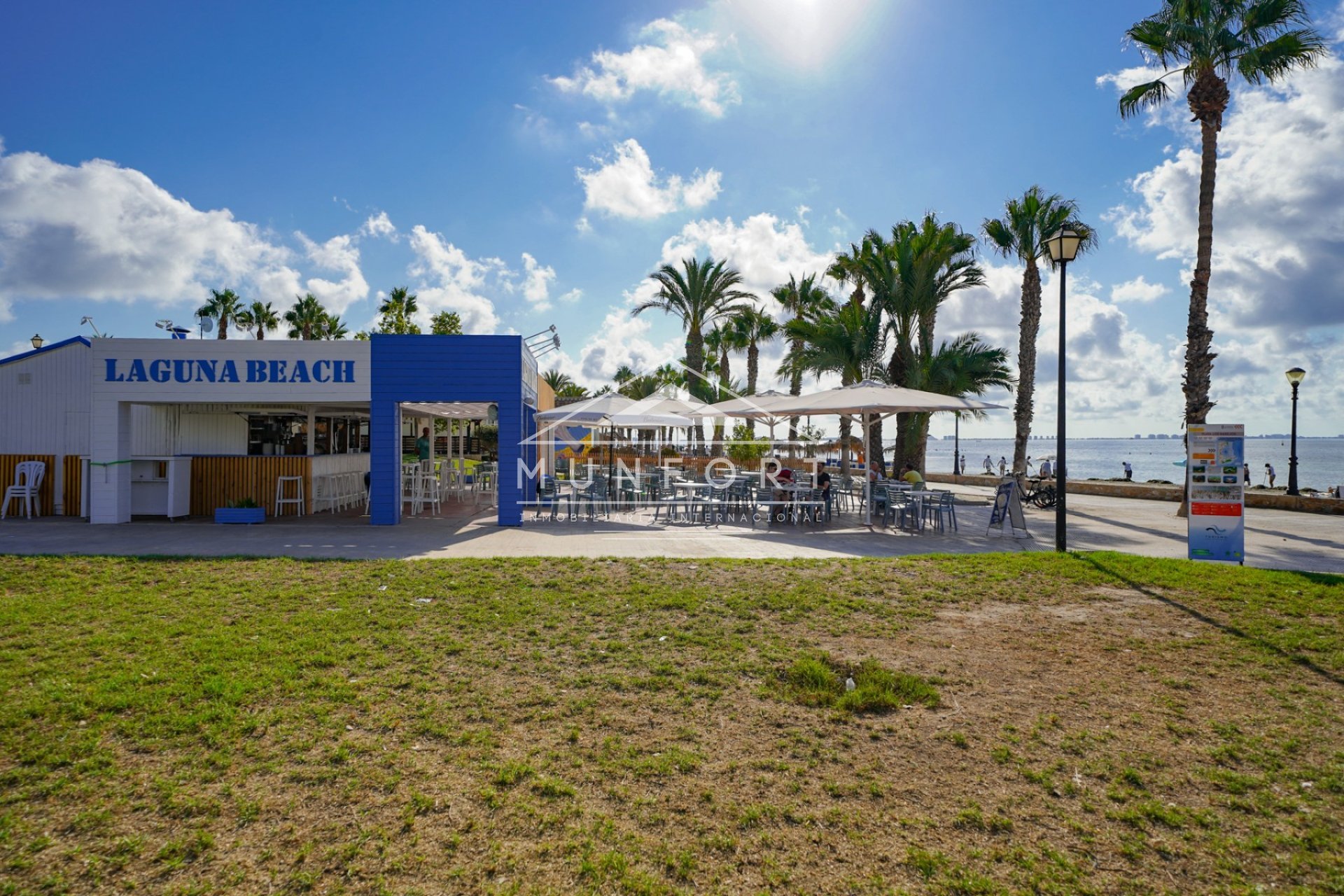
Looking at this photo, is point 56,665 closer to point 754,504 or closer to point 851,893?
point 851,893

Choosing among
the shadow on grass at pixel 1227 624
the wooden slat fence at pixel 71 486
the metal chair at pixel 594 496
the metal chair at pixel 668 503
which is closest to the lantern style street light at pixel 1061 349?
the shadow on grass at pixel 1227 624

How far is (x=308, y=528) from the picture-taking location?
1213 cm

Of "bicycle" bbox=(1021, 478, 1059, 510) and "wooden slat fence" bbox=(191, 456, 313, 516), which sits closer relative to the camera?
"wooden slat fence" bbox=(191, 456, 313, 516)

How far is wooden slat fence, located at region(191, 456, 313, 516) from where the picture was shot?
1401 centimetres

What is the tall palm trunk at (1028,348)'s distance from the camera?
19.3 metres

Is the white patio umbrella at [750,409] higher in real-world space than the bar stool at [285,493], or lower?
higher

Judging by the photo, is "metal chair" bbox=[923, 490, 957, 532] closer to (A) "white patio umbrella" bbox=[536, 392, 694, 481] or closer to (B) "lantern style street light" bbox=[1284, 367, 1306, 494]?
(A) "white patio umbrella" bbox=[536, 392, 694, 481]

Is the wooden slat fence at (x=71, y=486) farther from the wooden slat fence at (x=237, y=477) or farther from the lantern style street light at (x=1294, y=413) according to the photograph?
the lantern style street light at (x=1294, y=413)

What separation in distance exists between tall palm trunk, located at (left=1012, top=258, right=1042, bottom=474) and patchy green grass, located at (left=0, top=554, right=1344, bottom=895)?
42.4 feet

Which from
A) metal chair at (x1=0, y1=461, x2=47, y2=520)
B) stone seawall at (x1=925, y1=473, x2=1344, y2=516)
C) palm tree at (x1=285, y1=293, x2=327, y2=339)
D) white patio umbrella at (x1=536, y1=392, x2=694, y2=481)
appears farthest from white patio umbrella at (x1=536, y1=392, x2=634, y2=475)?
palm tree at (x1=285, y1=293, x2=327, y2=339)

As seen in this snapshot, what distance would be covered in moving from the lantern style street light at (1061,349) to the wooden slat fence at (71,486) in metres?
19.0

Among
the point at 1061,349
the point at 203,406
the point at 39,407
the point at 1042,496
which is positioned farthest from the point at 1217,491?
the point at 39,407

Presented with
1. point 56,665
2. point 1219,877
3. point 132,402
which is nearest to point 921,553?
point 1219,877

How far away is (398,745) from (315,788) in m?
0.51
